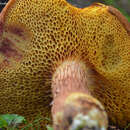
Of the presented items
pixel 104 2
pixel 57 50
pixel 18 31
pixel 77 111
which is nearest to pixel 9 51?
pixel 18 31

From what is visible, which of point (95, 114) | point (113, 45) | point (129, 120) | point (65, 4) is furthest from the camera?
point (129, 120)

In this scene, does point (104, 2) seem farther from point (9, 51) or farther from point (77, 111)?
point (77, 111)

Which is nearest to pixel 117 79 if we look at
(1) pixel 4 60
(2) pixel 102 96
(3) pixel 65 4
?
(2) pixel 102 96

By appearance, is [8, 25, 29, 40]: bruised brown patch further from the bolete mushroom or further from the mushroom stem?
the mushroom stem

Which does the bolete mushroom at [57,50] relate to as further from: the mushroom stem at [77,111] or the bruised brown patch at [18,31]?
the mushroom stem at [77,111]

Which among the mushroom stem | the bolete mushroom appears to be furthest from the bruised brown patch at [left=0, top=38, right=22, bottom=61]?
the mushroom stem

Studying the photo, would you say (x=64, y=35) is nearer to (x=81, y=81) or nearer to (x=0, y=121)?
(x=81, y=81)

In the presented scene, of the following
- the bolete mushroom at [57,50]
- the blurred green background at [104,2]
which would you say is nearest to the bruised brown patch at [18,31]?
the bolete mushroom at [57,50]

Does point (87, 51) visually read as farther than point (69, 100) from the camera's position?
Yes

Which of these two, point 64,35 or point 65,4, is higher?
point 65,4
